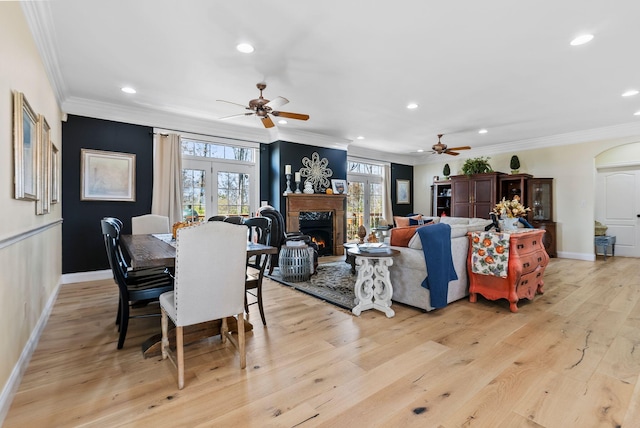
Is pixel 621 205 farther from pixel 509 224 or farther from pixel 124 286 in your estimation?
pixel 124 286

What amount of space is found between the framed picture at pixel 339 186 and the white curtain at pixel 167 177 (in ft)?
10.2

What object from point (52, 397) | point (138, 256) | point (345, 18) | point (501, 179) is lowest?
point (52, 397)

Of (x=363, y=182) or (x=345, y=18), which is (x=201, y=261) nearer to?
(x=345, y=18)

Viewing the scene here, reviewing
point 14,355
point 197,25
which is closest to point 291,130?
point 197,25

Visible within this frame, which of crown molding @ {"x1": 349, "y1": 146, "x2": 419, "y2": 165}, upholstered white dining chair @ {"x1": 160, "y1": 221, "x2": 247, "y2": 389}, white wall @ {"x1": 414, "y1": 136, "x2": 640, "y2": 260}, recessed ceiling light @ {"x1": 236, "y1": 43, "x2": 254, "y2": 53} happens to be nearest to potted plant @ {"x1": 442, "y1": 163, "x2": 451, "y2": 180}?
crown molding @ {"x1": 349, "y1": 146, "x2": 419, "y2": 165}

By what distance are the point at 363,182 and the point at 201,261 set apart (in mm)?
6563

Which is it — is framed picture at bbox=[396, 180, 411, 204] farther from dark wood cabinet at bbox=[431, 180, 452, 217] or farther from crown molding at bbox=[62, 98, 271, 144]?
crown molding at bbox=[62, 98, 271, 144]

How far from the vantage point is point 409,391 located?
183 centimetres

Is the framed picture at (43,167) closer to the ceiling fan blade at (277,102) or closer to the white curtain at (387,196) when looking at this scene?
the ceiling fan blade at (277,102)

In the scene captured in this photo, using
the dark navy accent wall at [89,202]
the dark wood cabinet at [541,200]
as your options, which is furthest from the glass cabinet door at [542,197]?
the dark navy accent wall at [89,202]

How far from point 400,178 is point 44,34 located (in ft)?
25.5

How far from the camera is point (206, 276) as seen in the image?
74.8 inches

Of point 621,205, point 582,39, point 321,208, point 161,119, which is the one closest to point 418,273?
point 582,39

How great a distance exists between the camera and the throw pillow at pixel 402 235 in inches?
136
